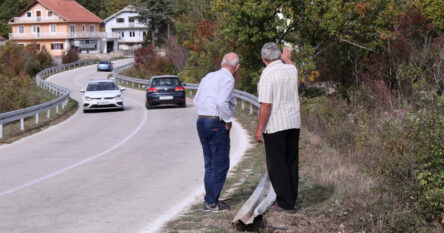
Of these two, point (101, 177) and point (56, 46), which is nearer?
point (101, 177)

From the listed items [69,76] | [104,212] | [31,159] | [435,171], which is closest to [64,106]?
[31,159]

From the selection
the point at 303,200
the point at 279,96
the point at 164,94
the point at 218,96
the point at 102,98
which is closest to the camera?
the point at 279,96

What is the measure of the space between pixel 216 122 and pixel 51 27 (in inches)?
4301

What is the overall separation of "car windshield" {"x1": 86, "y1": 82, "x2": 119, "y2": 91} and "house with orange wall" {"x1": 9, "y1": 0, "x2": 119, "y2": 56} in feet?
270

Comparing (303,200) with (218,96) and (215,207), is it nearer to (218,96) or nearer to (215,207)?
(215,207)

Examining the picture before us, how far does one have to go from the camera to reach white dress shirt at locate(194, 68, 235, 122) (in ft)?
25.7

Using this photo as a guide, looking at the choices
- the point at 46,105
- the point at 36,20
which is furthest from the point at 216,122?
the point at 36,20

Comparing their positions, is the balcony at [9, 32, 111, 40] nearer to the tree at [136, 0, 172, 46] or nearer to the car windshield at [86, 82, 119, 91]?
the tree at [136, 0, 172, 46]

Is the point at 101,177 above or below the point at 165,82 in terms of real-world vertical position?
above

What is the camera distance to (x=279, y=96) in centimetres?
742

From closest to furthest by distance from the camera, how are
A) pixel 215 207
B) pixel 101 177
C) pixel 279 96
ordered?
pixel 279 96, pixel 215 207, pixel 101 177

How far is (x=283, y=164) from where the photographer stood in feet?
24.7

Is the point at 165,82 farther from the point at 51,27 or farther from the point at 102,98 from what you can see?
the point at 51,27

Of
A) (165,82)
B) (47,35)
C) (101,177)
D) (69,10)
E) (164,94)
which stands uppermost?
(69,10)
